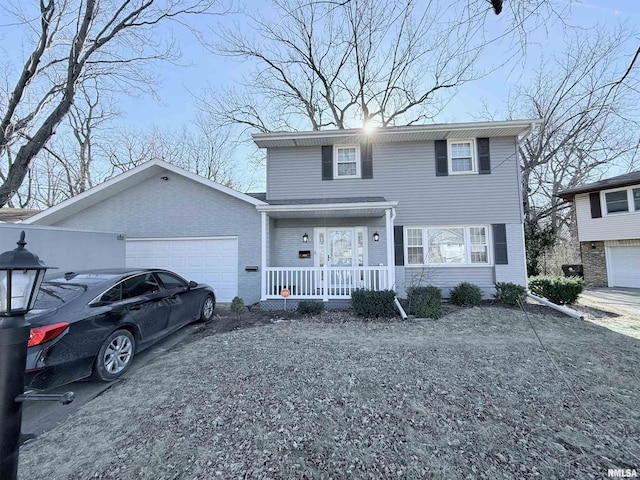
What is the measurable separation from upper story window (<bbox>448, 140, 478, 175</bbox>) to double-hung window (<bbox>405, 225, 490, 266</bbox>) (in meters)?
1.93

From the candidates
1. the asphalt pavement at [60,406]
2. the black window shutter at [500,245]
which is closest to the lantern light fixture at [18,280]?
the asphalt pavement at [60,406]

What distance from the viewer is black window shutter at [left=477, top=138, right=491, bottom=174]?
946 centimetres

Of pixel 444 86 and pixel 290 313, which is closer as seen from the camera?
pixel 290 313

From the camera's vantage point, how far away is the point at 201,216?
28.7ft

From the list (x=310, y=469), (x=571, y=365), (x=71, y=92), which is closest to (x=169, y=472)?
(x=310, y=469)

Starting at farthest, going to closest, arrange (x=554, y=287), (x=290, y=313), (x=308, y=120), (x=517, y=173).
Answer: (x=308, y=120), (x=517, y=173), (x=554, y=287), (x=290, y=313)

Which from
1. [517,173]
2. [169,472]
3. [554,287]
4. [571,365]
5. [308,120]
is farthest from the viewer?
[308,120]

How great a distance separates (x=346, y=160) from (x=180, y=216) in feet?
18.5

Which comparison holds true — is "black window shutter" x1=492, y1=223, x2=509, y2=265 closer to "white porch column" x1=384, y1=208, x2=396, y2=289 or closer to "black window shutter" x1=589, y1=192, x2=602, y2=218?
"white porch column" x1=384, y1=208, x2=396, y2=289

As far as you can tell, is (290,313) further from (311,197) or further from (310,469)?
(310,469)

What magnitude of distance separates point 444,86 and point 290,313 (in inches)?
576

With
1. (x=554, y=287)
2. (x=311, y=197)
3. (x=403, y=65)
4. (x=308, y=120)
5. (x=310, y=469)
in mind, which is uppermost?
(x=403, y=65)

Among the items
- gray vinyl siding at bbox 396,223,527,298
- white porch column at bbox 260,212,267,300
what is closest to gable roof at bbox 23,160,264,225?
white porch column at bbox 260,212,267,300

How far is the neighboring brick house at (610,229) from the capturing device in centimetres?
1377
